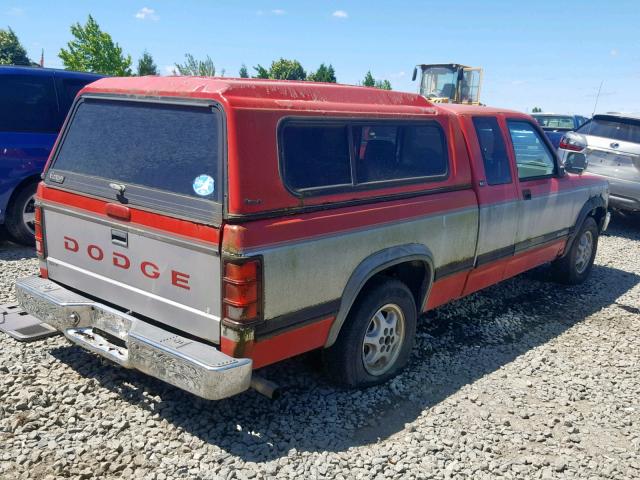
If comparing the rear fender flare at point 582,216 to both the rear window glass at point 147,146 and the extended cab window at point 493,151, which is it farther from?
the rear window glass at point 147,146

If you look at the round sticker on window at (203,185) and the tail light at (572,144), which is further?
the tail light at (572,144)

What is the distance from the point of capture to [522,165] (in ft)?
16.5

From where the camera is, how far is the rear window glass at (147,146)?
291 centimetres

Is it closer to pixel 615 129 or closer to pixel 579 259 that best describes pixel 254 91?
pixel 579 259

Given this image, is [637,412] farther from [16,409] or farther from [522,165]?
[16,409]

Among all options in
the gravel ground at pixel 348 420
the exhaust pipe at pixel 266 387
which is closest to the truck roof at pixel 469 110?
the gravel ground at pixel 348 420

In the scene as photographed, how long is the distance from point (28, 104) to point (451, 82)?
15.5 metres

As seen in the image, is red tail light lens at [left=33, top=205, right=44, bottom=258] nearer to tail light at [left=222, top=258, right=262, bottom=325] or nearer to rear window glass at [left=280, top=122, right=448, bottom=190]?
tail light at [left=222, top=258, right=262, bottom=325]

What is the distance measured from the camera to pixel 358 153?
3.47 metres

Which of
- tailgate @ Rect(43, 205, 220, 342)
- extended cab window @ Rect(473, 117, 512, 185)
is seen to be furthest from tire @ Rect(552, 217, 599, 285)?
tailgate @ Rect(43, 205, 220, 342)

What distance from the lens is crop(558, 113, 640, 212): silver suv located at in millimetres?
8797

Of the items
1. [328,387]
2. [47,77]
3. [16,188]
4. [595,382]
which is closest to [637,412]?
[595,382]

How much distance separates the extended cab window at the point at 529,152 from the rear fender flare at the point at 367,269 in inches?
71.1

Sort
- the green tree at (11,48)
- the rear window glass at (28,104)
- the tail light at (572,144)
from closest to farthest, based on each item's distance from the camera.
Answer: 1. the rear window glass at (28,104)
2. the tail light at (572,144)
3. the green tree at (11,48)
